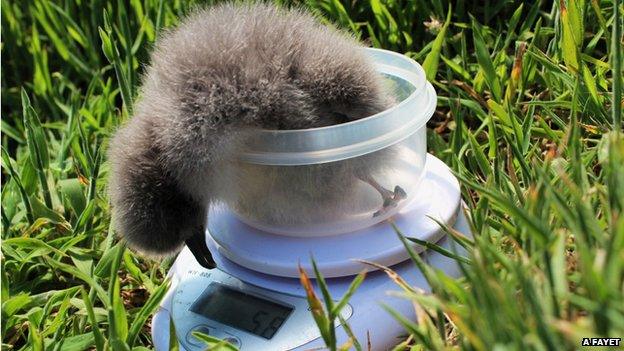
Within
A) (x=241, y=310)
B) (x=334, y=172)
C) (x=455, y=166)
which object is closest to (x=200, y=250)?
(x=241, y=310)

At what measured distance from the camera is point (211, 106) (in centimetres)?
172

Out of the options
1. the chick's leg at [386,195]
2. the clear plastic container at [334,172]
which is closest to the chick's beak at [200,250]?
the clear plastic container at [334,172]

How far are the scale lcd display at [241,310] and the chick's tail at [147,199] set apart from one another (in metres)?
0.14

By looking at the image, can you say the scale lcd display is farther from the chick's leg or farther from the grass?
the chick's leg

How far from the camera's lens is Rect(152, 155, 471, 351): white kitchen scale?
1779 mm

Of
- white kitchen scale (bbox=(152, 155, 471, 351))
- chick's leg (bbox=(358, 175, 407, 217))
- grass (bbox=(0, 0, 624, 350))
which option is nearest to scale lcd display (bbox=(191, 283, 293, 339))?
white kitchen scale (bbox=(152, 155, 471, 351))

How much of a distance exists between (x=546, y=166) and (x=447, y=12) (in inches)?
56.9

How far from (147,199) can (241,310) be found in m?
0.32

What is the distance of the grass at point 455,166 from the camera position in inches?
49.0

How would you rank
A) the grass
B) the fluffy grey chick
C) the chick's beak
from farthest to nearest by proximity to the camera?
the chick's beak < the fluffy grey chick < the grass

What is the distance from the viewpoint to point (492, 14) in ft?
9.20

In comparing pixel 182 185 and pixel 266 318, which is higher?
pixel 182 185

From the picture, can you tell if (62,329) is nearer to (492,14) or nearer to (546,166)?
(546,166)

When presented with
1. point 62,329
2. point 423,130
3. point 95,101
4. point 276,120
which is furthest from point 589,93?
point 95,101
